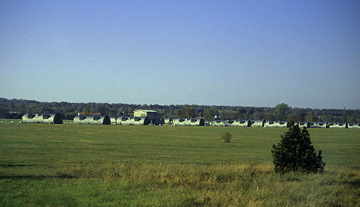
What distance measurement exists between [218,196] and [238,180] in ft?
13.5

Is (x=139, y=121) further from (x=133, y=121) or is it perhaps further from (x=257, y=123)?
(x=257, y=123)

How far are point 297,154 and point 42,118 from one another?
108743 mm

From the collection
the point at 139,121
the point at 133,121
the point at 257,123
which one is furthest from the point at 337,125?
the point at 133,121

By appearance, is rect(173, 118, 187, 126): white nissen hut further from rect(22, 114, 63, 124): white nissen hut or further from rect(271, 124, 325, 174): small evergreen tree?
rect(271, 124, 325, 174): small evergreen tree

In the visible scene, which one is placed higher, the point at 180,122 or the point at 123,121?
the point at 180,122

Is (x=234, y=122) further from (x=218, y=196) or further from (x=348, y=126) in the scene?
(x=218, y=196)

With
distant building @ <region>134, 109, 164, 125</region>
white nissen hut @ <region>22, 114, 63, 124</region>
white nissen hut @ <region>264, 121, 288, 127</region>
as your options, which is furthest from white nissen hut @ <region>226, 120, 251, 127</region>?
white nissen hut @ <region>22, 114, 63, 124</region>

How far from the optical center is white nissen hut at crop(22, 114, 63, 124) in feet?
375

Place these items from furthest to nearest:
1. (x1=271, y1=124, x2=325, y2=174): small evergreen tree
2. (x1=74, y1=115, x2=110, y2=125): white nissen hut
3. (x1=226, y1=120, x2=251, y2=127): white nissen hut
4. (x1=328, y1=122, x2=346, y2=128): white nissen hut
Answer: (x1=226, y1=120, x2=251, y2=127): white nissen hut < (x1=328, y1=122, x2=346, y2=128): white nissen hut < (x1=74, y1=115, x2=110, y2=125): white nissen hut < (x1=271, y1=124, x2=325, y2=174): small evergreen tree

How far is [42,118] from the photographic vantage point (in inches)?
4567

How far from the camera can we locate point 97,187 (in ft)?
45.1

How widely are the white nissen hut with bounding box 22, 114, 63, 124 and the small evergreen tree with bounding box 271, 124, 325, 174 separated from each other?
104 metres

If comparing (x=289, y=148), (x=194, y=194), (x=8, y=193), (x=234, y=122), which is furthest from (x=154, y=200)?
(x=234, y=122)

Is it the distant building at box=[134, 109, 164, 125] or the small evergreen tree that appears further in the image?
the distant building at box=[134, 109, 164, 125]
